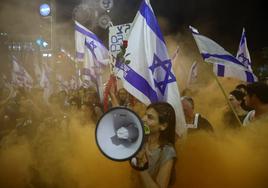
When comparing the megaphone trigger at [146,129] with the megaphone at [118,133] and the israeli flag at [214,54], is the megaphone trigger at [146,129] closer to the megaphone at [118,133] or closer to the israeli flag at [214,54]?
the megaphone at [118,133]

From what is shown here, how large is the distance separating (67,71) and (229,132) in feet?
63.3

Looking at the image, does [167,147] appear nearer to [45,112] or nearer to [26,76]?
[45,112]

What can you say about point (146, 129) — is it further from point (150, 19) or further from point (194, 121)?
point (194, 121)

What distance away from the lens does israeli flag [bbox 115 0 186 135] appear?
457 centimetres

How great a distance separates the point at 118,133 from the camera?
404 centimetres

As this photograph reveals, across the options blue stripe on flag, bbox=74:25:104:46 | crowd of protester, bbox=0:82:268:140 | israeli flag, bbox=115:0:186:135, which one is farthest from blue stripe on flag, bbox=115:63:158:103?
blue stripe on flag, bbox=74:25:104:46

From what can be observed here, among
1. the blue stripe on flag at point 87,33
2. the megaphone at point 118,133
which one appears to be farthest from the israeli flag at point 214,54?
the blue stripe on flag at point 87,33

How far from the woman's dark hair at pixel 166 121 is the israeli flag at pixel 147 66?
10.5 inches

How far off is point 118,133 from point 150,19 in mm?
1530

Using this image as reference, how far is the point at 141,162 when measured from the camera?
3.87 metres

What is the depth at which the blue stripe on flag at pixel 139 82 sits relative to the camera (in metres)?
4.57

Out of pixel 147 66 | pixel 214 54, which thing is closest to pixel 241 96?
pixel 214 54

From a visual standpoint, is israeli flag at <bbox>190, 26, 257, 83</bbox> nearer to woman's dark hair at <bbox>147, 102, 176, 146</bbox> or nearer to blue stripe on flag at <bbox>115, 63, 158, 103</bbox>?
blue stripe on flag at <bbox>115, 63, 158, 103</bbox>

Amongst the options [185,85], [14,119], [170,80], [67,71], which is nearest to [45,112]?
[14,119]
